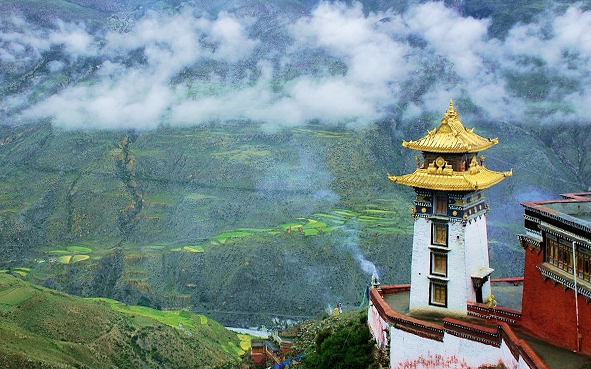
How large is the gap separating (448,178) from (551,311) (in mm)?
6512

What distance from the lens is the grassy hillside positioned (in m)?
41.8

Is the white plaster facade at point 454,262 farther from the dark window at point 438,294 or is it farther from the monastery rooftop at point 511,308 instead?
the monastery rooftop at point 511,308

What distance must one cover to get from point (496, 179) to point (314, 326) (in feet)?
46.9

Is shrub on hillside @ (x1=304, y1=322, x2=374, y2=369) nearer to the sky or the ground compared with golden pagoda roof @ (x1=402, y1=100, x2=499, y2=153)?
nearer to the ground

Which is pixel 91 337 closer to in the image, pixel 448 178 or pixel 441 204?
pixel 441 204

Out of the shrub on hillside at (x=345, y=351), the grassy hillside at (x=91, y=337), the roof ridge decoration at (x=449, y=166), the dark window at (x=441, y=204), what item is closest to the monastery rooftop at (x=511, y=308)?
the shrub on hillside at (x=345, y=351)

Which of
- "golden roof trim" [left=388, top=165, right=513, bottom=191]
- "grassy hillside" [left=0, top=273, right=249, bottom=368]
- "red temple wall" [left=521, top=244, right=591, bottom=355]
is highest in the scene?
"golden roof trim" [left=388, top=165, right=513, bottom=191]

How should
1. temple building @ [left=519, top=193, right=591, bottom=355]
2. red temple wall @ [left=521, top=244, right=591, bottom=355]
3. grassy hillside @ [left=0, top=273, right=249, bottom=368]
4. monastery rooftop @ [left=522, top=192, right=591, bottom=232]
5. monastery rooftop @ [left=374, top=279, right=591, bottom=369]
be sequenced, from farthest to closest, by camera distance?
1. grassy hillside @ [left=0, top=273, right=249, bottom=368]
2. monastery rooftop @ [left=522, top=192, right=591, bottom=232]
3. red temple wall @ [left=521, top=244, right=591, bottom=355]
4. temple building @ [left=519, top=193, right=591, bottom=355]
5. monastery rooftop @ [left=374, top=279, right=591, bottom=369]

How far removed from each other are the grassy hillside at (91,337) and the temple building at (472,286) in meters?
20.3

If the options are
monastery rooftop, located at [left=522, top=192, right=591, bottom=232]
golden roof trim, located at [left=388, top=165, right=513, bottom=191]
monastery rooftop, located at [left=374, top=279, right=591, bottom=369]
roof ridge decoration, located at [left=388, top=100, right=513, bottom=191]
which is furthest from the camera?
roof ridge decoration, located at [left=388, top=100, right=513, bottom=191]

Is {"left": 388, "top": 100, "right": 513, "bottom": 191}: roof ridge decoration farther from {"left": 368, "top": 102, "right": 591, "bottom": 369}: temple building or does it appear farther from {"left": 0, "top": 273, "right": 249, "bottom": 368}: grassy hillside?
{"left": 0, "top": 273, "right": 249, "bottom": 368}: grassy hillside

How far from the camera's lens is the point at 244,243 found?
75625 millimetres

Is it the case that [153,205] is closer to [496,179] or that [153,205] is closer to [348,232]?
[348,232]

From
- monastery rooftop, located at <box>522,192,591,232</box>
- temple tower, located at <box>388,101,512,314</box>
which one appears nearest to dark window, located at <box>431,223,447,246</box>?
temple tower, located at <box>388,101,512,314</box>
